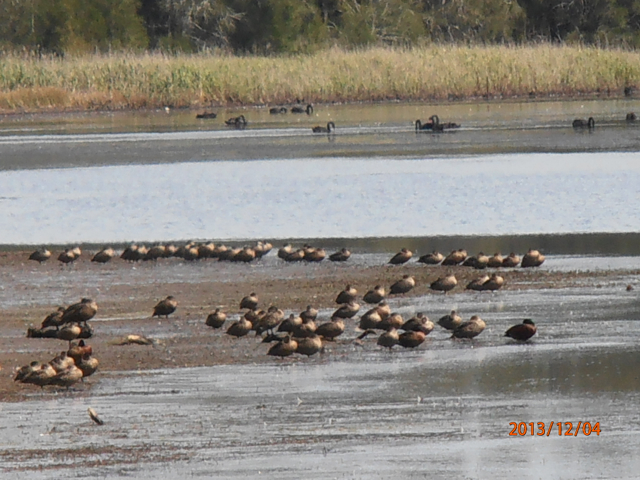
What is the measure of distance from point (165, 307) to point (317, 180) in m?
11.7

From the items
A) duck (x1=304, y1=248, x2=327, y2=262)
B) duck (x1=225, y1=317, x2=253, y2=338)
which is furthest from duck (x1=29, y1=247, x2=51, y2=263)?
duck (x1=225, y1=317, x2=253, y2=338)

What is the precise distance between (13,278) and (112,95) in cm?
3020

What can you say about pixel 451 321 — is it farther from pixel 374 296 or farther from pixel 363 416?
pixel 363 416

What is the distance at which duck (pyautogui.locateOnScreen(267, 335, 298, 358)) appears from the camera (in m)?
9.38

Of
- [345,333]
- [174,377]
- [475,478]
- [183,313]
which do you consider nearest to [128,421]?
[174,377]

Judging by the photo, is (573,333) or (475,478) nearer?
(475,478)

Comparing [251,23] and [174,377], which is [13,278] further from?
[251,23]

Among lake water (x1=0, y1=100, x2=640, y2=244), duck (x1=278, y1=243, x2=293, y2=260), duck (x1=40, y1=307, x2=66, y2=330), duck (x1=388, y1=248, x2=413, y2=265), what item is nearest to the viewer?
duck (x1=40, y1=307, x2=66, y2=330)

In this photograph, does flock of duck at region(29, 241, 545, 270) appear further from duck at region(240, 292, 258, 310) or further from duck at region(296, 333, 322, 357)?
duck at region(296, 333, 322, 357)

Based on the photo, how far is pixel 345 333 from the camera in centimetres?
1026

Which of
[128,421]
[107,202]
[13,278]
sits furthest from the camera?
[107,202]

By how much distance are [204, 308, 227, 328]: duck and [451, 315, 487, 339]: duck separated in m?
1.80

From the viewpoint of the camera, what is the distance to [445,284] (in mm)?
11859

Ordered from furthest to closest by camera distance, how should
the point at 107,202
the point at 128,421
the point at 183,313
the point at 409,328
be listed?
1. the point at 107,202
2. the point at 183,313
3. the point at 409,328
4. the point at 128,421
